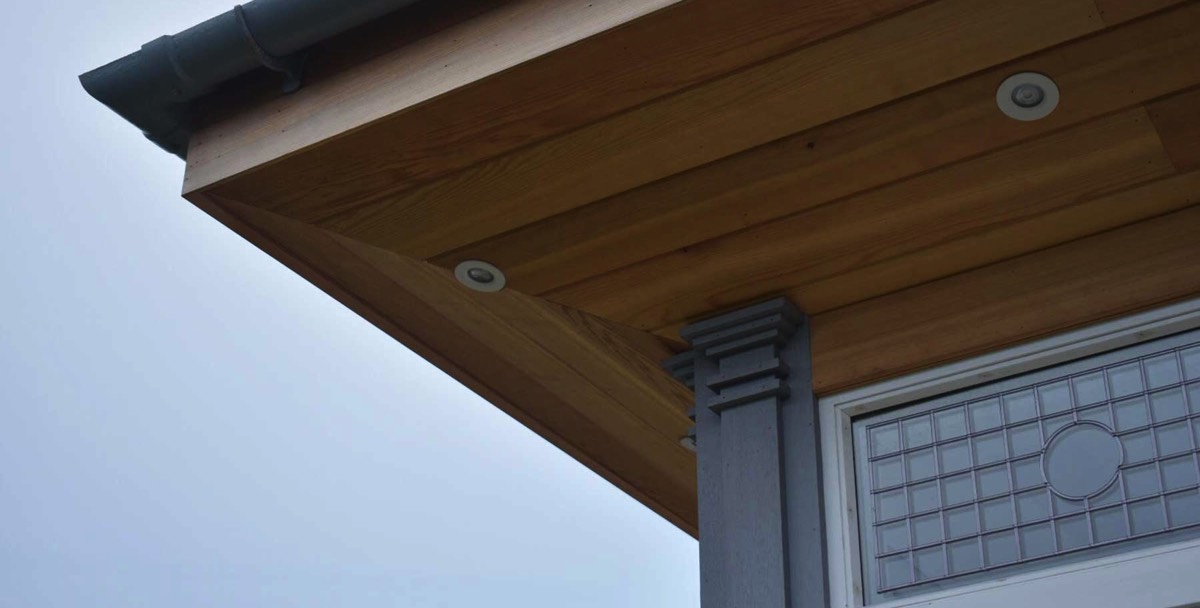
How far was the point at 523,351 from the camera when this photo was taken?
537 centimetres

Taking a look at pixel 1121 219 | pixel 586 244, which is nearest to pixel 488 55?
pixel 586 244

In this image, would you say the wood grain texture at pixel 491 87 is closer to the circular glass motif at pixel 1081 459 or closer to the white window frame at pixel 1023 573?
the white window frame at pixel 1023 573

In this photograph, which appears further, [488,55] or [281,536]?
[281,536]

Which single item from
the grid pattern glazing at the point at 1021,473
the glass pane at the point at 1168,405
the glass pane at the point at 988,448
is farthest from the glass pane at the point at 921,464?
the glass pane at the point at 1168,405

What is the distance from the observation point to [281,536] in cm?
1240

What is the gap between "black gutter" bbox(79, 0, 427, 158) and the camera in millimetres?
4250

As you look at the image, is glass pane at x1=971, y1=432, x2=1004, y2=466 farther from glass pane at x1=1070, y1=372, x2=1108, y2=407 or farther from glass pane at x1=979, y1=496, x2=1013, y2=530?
glass pane at x1=1070, y1=372, x2=1108, y2=407

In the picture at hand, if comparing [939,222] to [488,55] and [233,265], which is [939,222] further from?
[233,265]

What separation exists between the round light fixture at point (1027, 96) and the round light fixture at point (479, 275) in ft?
5.18

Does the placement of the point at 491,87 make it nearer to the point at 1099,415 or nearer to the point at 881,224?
the point at 881,224

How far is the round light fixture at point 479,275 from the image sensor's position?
486cm

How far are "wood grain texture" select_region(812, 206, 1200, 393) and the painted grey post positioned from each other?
124 mm

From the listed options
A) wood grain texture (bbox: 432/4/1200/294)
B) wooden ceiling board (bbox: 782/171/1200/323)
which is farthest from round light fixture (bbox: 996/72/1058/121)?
wooden ceiling board (bbox: 782/171/1200/323)

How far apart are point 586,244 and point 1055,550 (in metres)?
1.56
